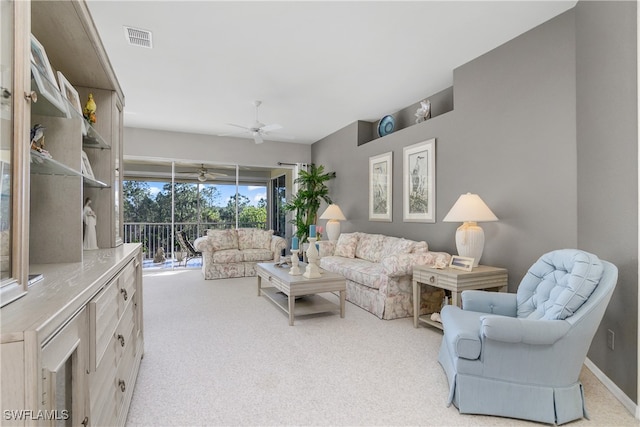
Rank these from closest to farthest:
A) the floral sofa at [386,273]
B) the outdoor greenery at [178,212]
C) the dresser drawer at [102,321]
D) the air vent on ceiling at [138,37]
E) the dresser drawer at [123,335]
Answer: the dresser drawer at [102,321] < the dresser drawer at [123,335] < the air vent on ceiling at [138,37] < the floral sofa at [386,273] < the outdoor greenery at [178,212]

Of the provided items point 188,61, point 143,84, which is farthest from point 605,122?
point 143,84

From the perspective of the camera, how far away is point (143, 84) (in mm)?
4035

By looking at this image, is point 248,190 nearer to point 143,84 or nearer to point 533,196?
point 143,84

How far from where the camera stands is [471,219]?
9.73 ft

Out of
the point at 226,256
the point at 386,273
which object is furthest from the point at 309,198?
the point at 386,273

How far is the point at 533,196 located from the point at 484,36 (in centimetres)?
157

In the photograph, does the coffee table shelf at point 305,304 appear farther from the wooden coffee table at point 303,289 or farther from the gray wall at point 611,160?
the gray wall at point 611,160

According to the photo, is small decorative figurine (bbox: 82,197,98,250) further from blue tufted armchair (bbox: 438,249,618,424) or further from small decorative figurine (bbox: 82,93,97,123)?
blue tufted armchair (bbox: 438,249,618,424)

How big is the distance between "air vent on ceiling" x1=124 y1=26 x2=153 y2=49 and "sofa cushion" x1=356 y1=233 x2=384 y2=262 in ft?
12.0

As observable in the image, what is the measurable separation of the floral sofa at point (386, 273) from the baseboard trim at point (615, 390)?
4.34ft

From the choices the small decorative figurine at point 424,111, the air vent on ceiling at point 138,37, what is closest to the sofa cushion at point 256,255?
the small decorative figurine at point 424,111

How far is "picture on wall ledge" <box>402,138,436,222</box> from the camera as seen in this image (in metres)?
4.10

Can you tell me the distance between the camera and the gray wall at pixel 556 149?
2.01 metres

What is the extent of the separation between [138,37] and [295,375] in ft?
10.7
